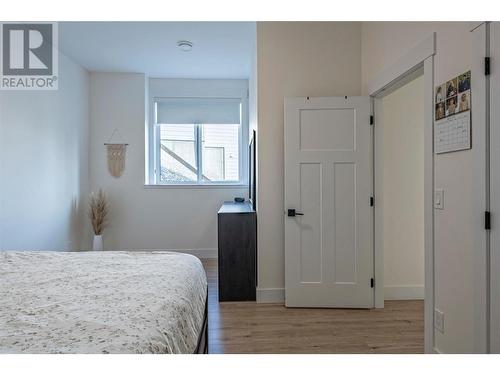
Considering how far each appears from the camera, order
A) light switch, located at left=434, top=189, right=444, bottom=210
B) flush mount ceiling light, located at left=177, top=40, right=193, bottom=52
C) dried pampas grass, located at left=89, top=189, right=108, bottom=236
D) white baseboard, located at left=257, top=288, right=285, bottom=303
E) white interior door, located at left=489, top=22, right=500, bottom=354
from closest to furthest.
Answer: white interior door, located at left=489, top=22, right=500, bottom=354
light switch, located at left=434, top=189, right=444, bottom=210
white baseboard, located at left=257, top=288, right=285, bottom=303
flush mount ceiling light, located at left=177, top=40, right=193, bottom=52
dried pampas grass, located at left=89, top=189, right=108, bottom=236

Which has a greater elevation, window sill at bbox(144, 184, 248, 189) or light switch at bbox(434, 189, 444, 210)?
window sill at bbox(144, 184, 248, 189)

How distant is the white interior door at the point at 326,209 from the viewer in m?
2.94

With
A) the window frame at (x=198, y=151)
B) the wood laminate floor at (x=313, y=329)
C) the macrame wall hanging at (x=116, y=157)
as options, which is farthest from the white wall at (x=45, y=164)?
the wood laminate floor at (x=313, y=329)

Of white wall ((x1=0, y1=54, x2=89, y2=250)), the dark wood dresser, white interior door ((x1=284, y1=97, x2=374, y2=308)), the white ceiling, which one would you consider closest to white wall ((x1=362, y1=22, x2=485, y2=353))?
white interior door ((x1=284, y1=97, x2=374, y2=308))

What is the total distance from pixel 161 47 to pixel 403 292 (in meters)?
3.99

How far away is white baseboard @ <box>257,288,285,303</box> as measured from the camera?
3098 mm

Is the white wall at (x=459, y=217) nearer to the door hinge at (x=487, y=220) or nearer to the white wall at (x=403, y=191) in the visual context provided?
the door hinge at (x=487, y=220)

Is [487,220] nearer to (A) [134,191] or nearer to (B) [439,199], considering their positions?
(B) [439,199]

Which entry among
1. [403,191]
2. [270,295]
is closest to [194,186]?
[270,295]

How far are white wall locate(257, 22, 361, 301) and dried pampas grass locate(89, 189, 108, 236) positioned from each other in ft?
9.15

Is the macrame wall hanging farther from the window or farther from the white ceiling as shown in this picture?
the white ceiling

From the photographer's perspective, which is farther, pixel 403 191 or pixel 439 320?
pixel 403 191

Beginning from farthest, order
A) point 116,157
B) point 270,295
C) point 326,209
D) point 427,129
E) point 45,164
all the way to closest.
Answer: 1. point 116,157
2. point 45,164
3. point 270,295
4. point 326,209
5. point 427,129

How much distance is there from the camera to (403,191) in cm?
319
